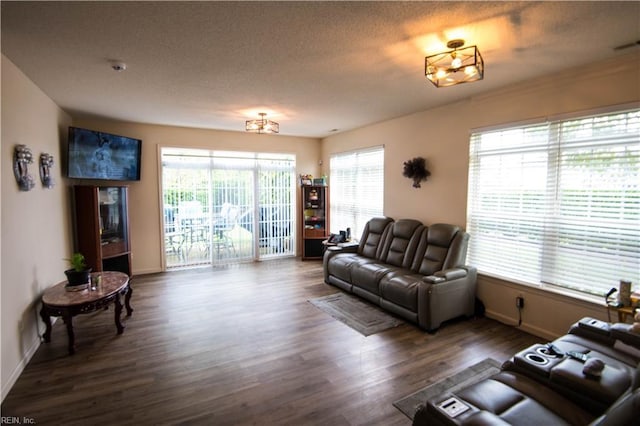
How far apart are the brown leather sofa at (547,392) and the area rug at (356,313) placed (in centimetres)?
171

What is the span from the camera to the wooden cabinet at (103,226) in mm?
4457

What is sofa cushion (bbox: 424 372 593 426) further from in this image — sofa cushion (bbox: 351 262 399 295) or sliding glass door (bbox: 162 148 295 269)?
sliding glass door (bbox: 162 148 295 269)

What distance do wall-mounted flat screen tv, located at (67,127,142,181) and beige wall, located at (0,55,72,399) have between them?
Answer: 33 cm

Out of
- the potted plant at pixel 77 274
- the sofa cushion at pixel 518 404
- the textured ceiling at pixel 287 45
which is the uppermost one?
the textured ceiling at pixel 287 45

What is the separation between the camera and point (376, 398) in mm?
2367

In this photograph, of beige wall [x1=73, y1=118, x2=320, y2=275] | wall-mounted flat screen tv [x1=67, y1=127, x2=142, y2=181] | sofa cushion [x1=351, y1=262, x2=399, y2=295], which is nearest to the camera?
sofa cushion [x1=351, y1=262, x2=399, y2=295]

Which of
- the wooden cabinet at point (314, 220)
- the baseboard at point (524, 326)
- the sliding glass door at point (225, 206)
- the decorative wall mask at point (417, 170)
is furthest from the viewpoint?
the wooden cabinet at point (314, 220)

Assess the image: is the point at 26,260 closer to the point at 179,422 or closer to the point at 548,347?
the point at 179,422

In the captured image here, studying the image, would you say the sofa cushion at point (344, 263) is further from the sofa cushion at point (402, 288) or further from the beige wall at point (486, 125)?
the beige wall at point (486, 125)

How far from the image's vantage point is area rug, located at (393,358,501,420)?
2.28 meters

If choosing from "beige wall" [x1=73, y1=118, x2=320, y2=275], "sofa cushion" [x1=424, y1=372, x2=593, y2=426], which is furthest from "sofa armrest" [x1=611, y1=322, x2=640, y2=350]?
"beige wall" [x1=73, y1=118, x2=320, y2=275]

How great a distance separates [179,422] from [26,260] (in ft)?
7.26

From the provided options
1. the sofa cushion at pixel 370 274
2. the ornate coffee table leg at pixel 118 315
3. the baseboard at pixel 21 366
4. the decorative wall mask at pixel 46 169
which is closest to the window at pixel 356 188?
the sofa cushion at pixel 370 274

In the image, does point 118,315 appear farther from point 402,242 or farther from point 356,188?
point 356,188
